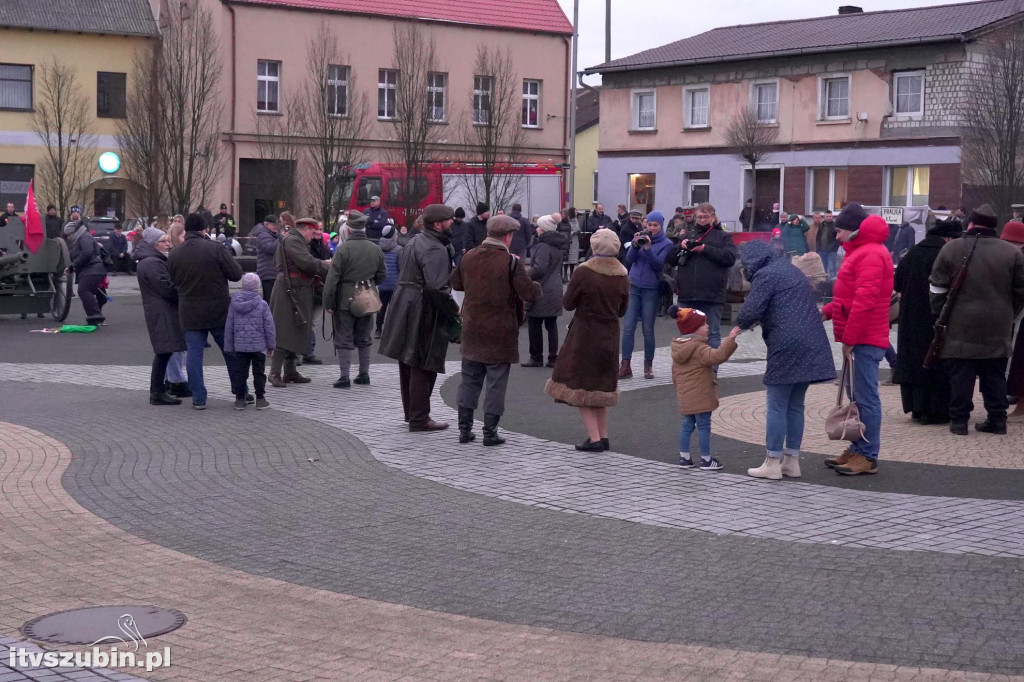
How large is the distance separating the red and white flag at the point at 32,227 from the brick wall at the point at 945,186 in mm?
26382

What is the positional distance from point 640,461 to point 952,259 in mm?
3218

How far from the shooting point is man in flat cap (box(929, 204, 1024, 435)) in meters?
10.7

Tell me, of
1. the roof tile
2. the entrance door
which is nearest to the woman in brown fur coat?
the roof tile

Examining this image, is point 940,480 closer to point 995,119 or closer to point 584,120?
point 995,119

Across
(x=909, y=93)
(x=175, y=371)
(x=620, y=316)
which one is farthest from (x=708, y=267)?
(x=909, y=93)

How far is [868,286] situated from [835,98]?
35.1 m

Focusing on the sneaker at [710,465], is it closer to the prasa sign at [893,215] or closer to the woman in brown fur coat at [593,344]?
the woman in brown fur coat at [593,344]

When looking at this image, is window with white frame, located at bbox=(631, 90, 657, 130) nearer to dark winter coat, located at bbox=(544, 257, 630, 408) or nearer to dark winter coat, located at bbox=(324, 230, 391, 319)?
dark winter coat, located at bbox=(324, 230, 391, 319)

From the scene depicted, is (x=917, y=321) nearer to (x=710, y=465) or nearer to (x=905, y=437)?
(x=905, y=437)

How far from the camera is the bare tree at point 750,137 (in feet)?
137

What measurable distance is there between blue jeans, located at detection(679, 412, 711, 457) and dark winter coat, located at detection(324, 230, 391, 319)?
5.42m

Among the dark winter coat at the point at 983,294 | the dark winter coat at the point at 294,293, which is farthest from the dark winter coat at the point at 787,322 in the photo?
the dark winter coat at the point at 294,293

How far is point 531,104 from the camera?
162 ft

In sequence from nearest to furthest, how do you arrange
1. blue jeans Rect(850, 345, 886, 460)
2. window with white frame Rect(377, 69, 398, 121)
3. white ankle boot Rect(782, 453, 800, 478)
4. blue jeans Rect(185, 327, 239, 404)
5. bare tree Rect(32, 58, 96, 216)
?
1. blue jeans Rect(850, 345, 886, 460)
2. white ankle boot Rect(782, 453, 800, 478)
3. blue jeans Rect(185, 327, 239, 404)
4. bare tree Rect(32, 58, 96, 216)
5. window with white frame Rect(377, 69, 398, 121)
